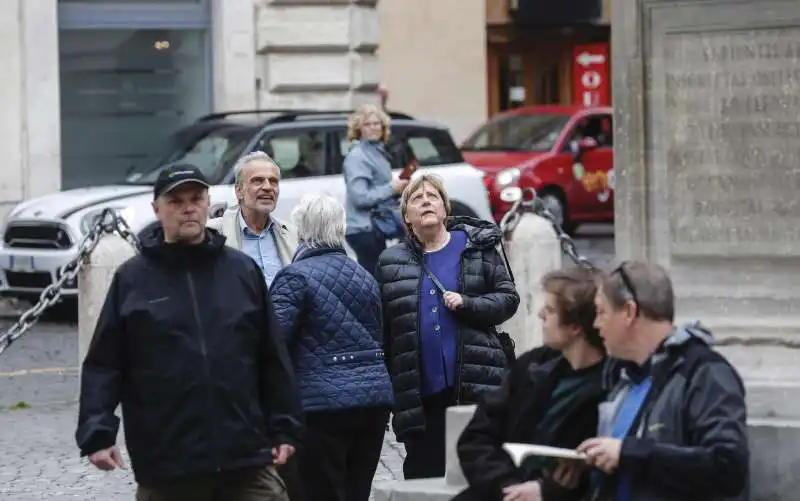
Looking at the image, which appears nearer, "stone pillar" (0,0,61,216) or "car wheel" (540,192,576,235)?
"stone pillar" (0,0,61,216)

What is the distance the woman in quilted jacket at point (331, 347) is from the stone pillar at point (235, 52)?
1538cm

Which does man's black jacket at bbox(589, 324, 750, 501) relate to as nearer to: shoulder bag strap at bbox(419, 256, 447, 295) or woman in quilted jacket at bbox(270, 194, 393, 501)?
woman in quilted jacket at bbox(270, 194, 393, 501)

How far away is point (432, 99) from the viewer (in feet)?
111

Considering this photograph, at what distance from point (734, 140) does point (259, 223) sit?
6.90ft

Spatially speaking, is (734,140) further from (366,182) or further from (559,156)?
(559,156)

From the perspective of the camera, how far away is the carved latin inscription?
7.52 metres

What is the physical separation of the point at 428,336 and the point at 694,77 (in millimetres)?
1451

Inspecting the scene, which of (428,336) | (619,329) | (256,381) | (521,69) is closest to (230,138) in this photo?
(428,336)

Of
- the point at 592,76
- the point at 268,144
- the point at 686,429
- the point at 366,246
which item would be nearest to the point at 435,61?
the point at 592,76

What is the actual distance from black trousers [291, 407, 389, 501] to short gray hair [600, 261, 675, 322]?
268 centimetres

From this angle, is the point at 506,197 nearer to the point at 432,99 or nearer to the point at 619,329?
the point at 432,99

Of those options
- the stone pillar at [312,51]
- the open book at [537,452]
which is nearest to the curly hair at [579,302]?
the open book at [537,452]

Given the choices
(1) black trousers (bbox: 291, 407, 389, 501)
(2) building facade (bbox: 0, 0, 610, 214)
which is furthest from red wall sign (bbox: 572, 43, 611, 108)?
(1) black trousers (bbox: 291, 407, 389, 501)

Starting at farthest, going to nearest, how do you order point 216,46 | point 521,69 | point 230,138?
point 521,69 < point 216,46 < point 230,138
